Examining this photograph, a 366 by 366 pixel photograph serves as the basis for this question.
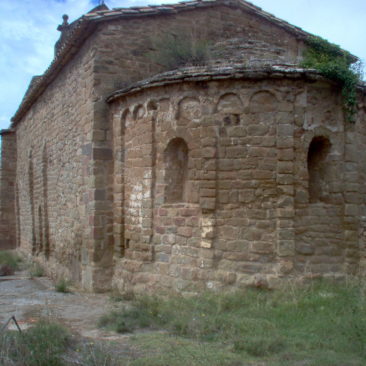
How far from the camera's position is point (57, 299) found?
8273mm

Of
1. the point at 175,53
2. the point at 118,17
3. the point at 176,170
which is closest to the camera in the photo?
the point at 176,170

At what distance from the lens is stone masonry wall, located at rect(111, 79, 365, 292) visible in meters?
6.96

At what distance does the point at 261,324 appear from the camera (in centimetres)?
565

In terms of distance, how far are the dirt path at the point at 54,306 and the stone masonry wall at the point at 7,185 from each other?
908cm

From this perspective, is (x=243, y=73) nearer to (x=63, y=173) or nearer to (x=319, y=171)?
(x=319, y=171)

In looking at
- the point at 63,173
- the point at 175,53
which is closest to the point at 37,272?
the point at 63,173

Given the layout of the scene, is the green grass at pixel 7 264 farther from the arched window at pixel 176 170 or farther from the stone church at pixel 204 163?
the arched window at pixel 176 170

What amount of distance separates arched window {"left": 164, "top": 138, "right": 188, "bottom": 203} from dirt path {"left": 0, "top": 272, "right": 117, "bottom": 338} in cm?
203

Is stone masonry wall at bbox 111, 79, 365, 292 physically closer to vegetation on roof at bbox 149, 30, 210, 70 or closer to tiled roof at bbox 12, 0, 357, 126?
vegetation on roof at bbox 149, 30, 210, 70

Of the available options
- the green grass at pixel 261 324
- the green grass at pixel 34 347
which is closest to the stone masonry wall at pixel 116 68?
the green grass at pixel 261 324

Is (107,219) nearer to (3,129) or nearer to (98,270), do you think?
(98,270)

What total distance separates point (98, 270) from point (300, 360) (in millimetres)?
4861

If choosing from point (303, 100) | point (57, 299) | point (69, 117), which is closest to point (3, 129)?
point (69, 117)

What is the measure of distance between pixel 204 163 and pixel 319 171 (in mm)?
1798
